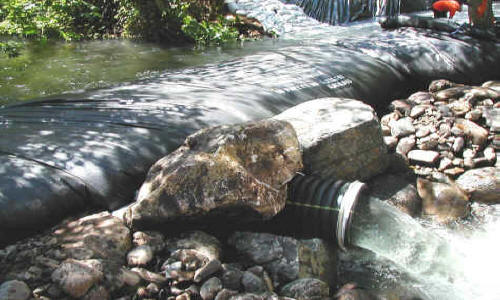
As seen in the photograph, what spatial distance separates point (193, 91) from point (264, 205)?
226 centimetres

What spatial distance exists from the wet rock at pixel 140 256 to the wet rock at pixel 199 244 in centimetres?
14

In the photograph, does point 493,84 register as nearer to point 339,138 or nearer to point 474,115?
point 474,115

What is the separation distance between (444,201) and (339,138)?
1.21m

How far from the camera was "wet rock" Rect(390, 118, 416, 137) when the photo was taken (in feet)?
16.8

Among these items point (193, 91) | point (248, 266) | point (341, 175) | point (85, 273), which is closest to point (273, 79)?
point (193, 91)

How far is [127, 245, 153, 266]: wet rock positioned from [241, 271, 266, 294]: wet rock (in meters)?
0.63

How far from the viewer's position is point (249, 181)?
9.90 feet

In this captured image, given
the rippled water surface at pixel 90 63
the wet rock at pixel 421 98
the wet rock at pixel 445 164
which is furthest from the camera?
the rippled water surface at pixel 90 63

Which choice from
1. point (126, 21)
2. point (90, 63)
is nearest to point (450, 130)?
point (90, 63)

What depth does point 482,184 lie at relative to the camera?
4.23 metres

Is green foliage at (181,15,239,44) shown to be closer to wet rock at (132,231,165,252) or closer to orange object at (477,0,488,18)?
orange object at (477,0,488,18)

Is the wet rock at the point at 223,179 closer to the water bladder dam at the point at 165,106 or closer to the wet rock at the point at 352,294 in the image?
the water bladder dam at the point at 165,106

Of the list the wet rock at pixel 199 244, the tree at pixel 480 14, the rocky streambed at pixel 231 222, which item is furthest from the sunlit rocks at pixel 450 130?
the wet rock at pixel 199 244

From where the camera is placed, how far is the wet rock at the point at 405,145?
4879 millimetres
